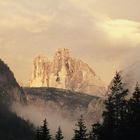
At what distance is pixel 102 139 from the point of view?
293 feet

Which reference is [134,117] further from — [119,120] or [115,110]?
[115,110]

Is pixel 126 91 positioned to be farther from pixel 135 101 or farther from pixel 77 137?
pixel 77 137

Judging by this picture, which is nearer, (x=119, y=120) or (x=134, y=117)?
(x=134, y=117)

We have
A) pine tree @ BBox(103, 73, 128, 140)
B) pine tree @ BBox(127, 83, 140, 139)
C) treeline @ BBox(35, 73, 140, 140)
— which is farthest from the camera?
pine tree @ BBox(103, 73, 128, 140)

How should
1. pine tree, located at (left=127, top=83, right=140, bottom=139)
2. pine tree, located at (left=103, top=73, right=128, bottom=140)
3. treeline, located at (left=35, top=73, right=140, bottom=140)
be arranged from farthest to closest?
1. pine tree, located at (left=103, top=73, right=128, bottom=140)
2. treeline, located at (left=35, top=73, right=140, bottom=140)
3. pine tree, located at (left=127, top=83, right=140, bottom=139)

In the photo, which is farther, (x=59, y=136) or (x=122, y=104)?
(x=59, y=136)

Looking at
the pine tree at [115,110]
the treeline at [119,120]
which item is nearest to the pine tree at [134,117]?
the treeline at [119,120]

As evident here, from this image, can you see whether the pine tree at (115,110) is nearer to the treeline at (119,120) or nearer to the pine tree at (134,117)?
the treeline at (119,120)

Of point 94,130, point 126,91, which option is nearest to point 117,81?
point 126,91

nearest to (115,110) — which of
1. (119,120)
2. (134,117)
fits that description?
(119,120)

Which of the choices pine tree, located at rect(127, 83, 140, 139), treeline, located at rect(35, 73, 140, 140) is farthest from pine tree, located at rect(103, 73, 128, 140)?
pine tree, located at rect(127, 83, 140, 139)

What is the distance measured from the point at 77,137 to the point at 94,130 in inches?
224

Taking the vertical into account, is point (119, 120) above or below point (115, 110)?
below

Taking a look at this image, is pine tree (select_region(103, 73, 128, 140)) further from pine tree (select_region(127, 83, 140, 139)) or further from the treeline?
pine tree (select_region(127, 83, 140, 139))
